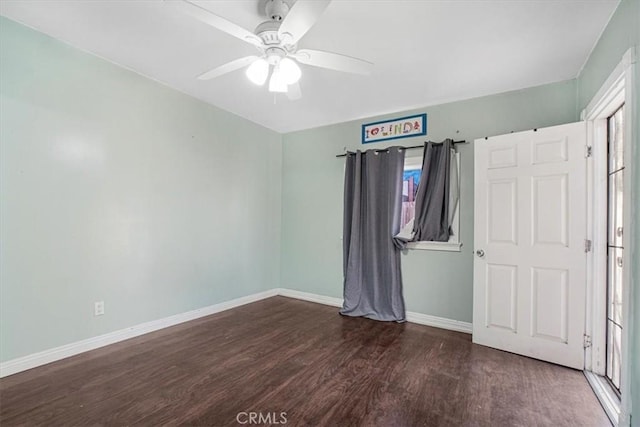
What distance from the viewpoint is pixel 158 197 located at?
3180mm

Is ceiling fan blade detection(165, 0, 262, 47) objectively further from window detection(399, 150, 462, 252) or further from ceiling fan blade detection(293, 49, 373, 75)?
window detection(399, 150, 462, 252)

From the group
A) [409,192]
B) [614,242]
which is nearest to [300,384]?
[409,192]

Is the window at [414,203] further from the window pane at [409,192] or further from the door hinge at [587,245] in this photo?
the door hinge at [587,245]

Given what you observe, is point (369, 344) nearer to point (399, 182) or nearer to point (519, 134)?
point (399, 182)

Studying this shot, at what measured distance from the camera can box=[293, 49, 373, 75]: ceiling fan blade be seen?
183cm

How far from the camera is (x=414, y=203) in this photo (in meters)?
3.63

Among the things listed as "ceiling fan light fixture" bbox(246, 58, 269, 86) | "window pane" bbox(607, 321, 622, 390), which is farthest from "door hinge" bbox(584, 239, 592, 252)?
"ceiling fan light fixture" bbox(246, 58, 269, 86)

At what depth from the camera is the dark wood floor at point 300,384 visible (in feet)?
5.95

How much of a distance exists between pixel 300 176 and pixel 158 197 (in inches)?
81.7

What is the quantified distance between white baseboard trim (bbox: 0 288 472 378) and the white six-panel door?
1.96 ft

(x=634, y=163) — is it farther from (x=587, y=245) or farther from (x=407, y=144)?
(x=407, y=144)

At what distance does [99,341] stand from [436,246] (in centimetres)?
358

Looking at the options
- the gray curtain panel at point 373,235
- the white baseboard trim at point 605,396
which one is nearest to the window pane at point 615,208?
the white baseboard trim at point 605,396

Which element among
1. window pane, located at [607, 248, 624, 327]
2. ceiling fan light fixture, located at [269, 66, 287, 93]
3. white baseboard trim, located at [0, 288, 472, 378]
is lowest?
white baseboard trim, located at [0, 288, 472, 378]
